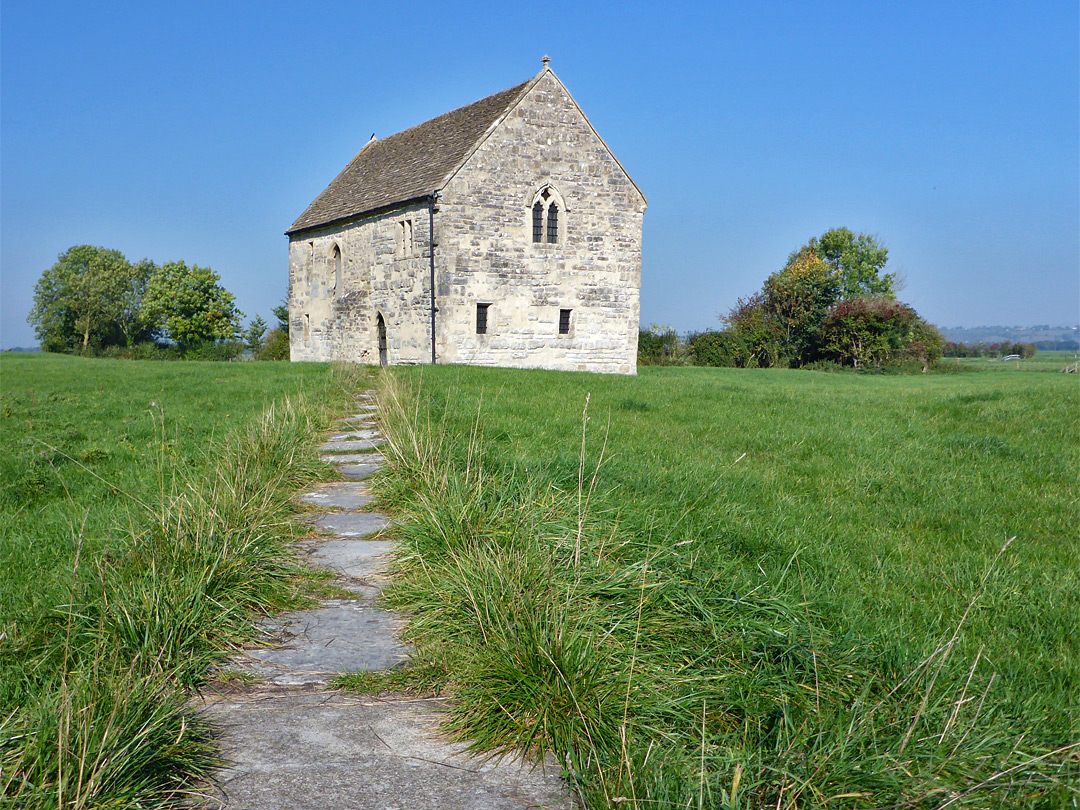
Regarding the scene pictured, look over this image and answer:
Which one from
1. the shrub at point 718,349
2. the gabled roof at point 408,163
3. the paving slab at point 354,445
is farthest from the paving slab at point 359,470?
the shrub at point 718,349

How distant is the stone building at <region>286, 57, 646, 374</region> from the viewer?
72.7 ft

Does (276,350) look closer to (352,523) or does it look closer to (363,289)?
(363,289)

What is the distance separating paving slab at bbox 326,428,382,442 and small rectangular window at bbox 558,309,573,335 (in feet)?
52.9

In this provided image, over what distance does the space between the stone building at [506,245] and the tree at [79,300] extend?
49.6m

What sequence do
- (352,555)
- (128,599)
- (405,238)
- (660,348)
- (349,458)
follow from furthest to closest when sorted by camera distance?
(660,348) < (405,238) < (349,458) < (352,555) < (128,599)

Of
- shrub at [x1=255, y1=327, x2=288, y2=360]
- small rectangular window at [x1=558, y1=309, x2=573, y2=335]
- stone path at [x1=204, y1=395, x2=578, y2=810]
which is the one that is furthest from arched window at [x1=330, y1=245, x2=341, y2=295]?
stone path at [x1=204, y1=395, x2=578, y2=810]

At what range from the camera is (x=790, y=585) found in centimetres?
340

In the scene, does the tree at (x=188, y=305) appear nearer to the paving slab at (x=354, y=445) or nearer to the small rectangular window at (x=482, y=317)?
the small rectangular window at (x=482, y=317)

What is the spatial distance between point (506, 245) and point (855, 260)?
47.4m

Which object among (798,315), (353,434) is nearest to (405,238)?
(353,434)

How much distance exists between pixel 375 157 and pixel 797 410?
24.3 metres

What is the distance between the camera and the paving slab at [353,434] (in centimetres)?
774

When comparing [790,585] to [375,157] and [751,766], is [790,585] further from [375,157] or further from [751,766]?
[375,157]

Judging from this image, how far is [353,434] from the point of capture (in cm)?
801
